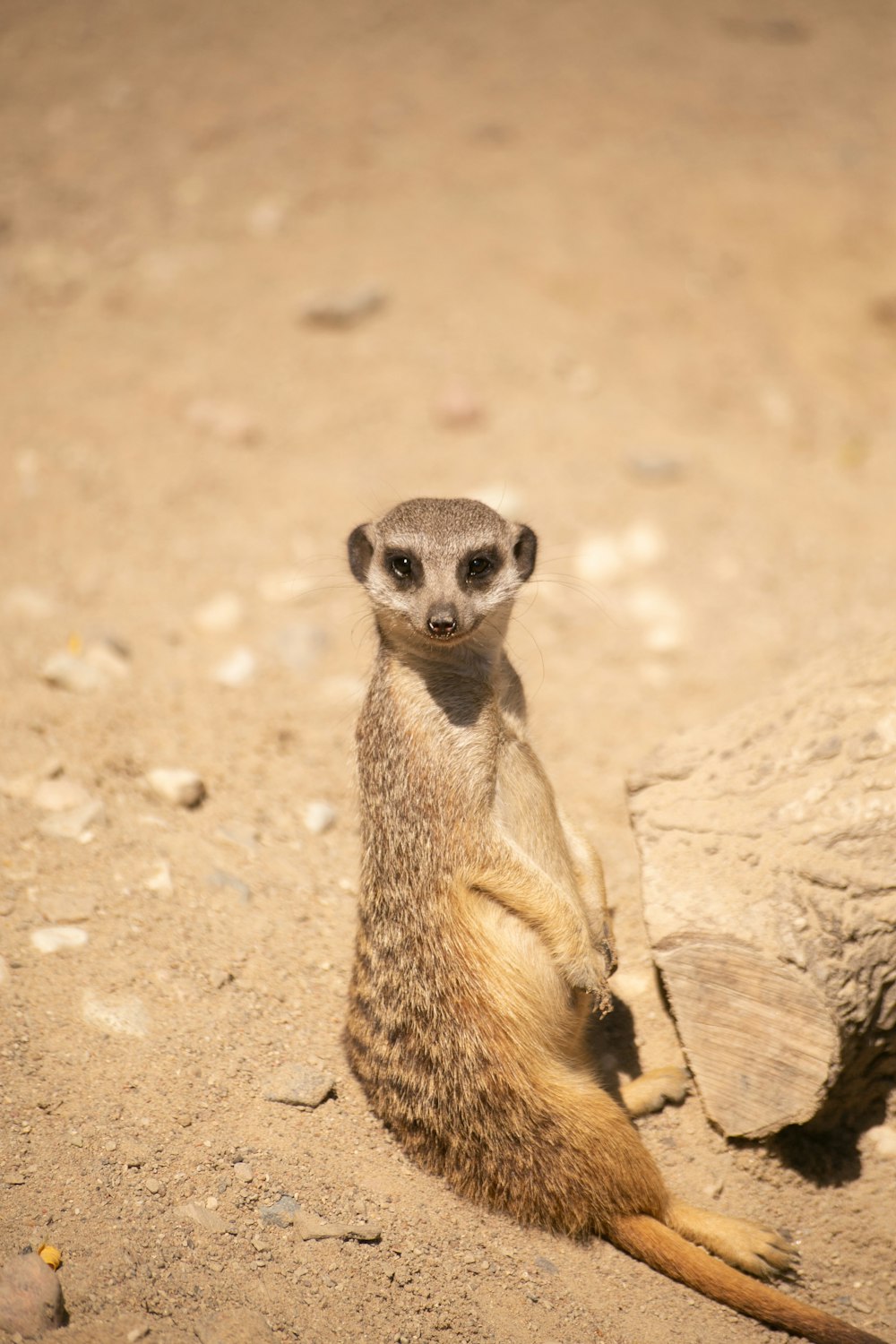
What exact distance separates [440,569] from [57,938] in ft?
4.28

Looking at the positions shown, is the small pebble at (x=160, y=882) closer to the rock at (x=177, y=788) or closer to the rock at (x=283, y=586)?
the rock at (x=177, y=788)

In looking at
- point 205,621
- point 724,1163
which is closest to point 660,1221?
point 724,1163

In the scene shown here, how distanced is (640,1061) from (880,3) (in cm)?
798

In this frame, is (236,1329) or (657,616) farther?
(657,616)

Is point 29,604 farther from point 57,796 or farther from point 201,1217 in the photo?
point 201,1217

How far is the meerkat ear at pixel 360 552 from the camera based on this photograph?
2.73 meters

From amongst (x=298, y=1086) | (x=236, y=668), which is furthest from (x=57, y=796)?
(x=298, y=1086)

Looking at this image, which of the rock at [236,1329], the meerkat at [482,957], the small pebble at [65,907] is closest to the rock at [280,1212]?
the rock at [236,1329]

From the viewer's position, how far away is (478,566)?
2.61 m

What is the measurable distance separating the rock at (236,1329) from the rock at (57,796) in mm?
1543

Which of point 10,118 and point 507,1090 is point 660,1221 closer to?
point 507,1090

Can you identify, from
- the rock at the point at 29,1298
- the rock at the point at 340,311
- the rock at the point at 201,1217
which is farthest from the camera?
the rock at the point at 340,311

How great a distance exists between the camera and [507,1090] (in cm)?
235

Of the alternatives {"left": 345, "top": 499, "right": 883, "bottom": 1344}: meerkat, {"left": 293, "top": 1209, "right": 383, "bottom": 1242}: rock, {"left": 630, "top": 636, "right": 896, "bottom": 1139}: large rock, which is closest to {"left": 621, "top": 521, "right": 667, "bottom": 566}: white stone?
{"left": 630, "top": 636, "right": 896, "bottom": 1139}: large rock
